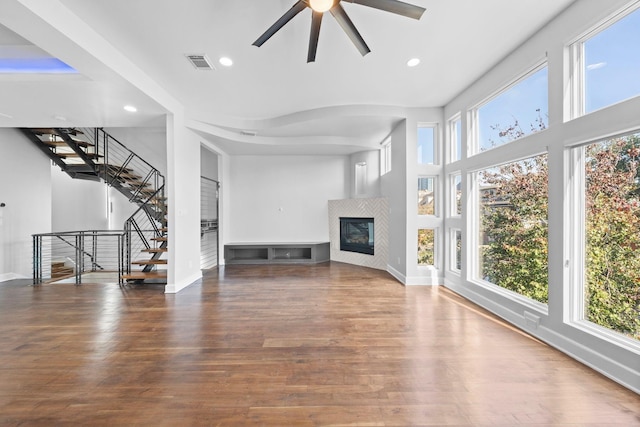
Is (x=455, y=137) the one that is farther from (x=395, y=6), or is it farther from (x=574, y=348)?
(x=574, y=348)

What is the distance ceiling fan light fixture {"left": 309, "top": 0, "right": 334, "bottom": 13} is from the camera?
6.80 feet

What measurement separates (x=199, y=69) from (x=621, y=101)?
424 centimetres

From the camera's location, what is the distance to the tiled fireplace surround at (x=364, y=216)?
6.14 metres

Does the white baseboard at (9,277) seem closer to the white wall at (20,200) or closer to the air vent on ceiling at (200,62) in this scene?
the white wall at (20,200)

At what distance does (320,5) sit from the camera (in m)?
2.09

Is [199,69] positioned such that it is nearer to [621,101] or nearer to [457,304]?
[621,101]

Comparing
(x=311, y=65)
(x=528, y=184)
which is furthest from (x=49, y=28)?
(x=528, y=184)

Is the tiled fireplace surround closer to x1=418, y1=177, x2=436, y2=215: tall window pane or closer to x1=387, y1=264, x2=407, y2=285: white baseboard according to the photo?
x1=387, y1=264, x2=407, y2=285: white baseboard

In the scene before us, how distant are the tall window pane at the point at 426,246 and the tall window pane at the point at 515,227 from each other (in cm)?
99

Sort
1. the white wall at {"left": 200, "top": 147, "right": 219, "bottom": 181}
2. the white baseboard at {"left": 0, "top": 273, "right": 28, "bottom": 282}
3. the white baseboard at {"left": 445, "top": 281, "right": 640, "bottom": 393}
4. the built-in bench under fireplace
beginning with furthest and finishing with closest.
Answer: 1. the white wall at {"left": 200, "top": 147, "right": 219, "bottom": 181}
2. the built-in bench under fireplace
3. the white baseboard at {"left": 0, "top": 273, "right": 28, "bottom": 282}
4. the white baseboard at {"left": 445, "top": 281, "right": 640, "bottom": 393}

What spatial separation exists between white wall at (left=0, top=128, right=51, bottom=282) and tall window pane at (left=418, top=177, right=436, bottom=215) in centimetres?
822

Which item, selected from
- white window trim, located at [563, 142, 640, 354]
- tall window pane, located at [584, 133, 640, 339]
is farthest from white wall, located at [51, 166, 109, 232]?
tall window pane, located at [584, 133, 640, 339]

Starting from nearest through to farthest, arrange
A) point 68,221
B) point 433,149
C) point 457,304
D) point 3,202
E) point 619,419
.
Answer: point 619,419
point 457,304
point 433,149
point 3,202
point 68,221

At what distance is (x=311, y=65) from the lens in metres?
3.40
